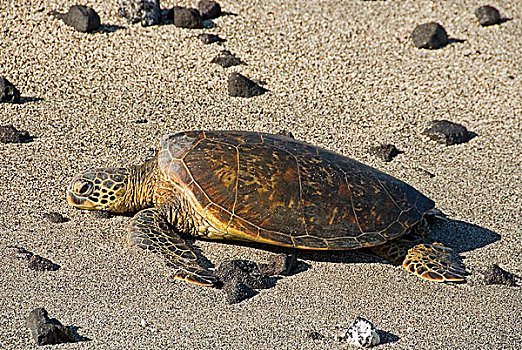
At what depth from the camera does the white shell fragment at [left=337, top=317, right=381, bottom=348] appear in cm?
351

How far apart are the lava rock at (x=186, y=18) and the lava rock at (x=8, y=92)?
1938mm

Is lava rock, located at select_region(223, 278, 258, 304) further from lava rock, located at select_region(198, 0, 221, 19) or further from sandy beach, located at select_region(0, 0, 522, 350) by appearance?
lava rock, located at select_region(198, 0, 221, 19)

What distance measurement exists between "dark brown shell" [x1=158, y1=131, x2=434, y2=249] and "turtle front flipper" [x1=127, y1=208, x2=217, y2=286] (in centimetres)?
28

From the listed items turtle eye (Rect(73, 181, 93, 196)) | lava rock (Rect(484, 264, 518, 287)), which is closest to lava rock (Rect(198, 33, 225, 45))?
turtle eye (Rect(73, 181, 93, 196))

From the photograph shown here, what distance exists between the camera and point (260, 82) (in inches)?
256

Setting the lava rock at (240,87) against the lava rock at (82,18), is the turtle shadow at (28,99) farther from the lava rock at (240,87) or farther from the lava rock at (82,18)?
A: the lava rock at (240,87)

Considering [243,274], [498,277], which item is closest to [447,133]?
[498,277]

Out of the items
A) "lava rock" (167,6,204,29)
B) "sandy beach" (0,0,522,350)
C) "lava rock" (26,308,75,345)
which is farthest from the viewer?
"lava rock" (167,6,204,29)

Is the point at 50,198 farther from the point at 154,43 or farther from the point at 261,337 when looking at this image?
the point at 154,43

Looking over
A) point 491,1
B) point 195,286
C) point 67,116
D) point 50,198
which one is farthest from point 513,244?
point 491,1

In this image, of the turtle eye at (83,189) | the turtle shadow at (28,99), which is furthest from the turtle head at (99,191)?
the turtle shadow at (28,99)

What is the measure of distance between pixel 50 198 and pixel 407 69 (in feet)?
12.7

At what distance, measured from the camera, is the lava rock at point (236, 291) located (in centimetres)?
382

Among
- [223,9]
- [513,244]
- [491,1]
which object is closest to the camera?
[513,244]
